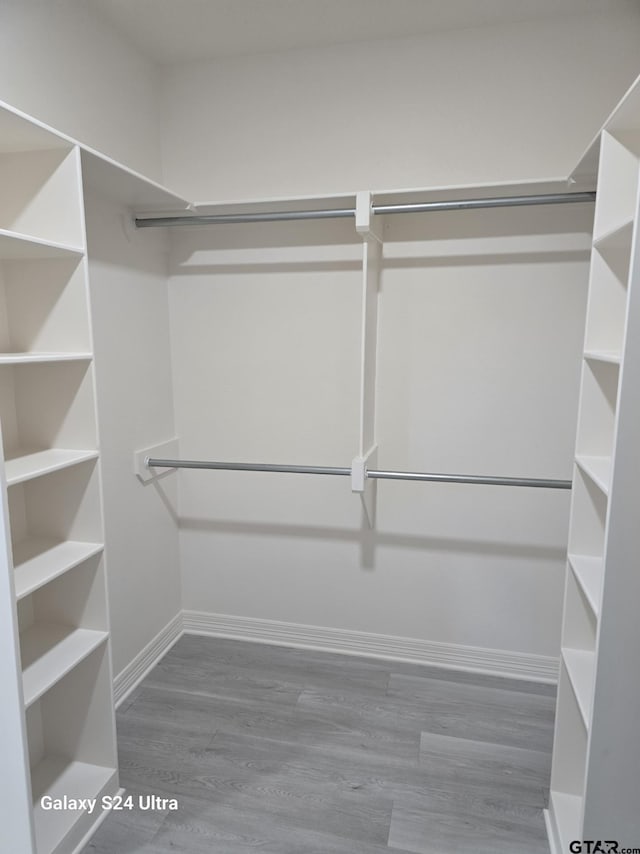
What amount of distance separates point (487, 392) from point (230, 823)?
1856 millimetres

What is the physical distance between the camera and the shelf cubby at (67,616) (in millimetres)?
1676

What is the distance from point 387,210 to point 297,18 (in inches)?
32.9

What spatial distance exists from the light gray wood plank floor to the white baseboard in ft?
0.18

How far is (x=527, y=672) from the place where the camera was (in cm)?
249

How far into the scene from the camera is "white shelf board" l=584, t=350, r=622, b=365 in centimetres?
126

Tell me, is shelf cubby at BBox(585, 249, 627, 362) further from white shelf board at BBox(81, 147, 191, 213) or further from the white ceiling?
white shelf board at BBox(81, 147, 191, 213)

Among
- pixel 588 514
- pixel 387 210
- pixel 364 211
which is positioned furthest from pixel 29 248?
pixel 588 514

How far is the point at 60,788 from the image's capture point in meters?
1.75

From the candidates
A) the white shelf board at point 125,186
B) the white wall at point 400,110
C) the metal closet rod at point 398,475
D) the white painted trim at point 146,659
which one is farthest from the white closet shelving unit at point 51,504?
the white wall at point 400,110

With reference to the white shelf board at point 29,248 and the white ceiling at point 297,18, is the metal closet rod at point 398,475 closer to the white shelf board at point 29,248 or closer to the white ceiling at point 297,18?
the white shelf board at point 29,248

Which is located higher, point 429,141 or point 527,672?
point 429,141

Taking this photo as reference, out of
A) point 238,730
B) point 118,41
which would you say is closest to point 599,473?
point 238,730

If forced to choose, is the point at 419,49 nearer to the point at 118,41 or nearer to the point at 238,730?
the point at 118,41

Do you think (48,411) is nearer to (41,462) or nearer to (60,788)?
(41,462)
